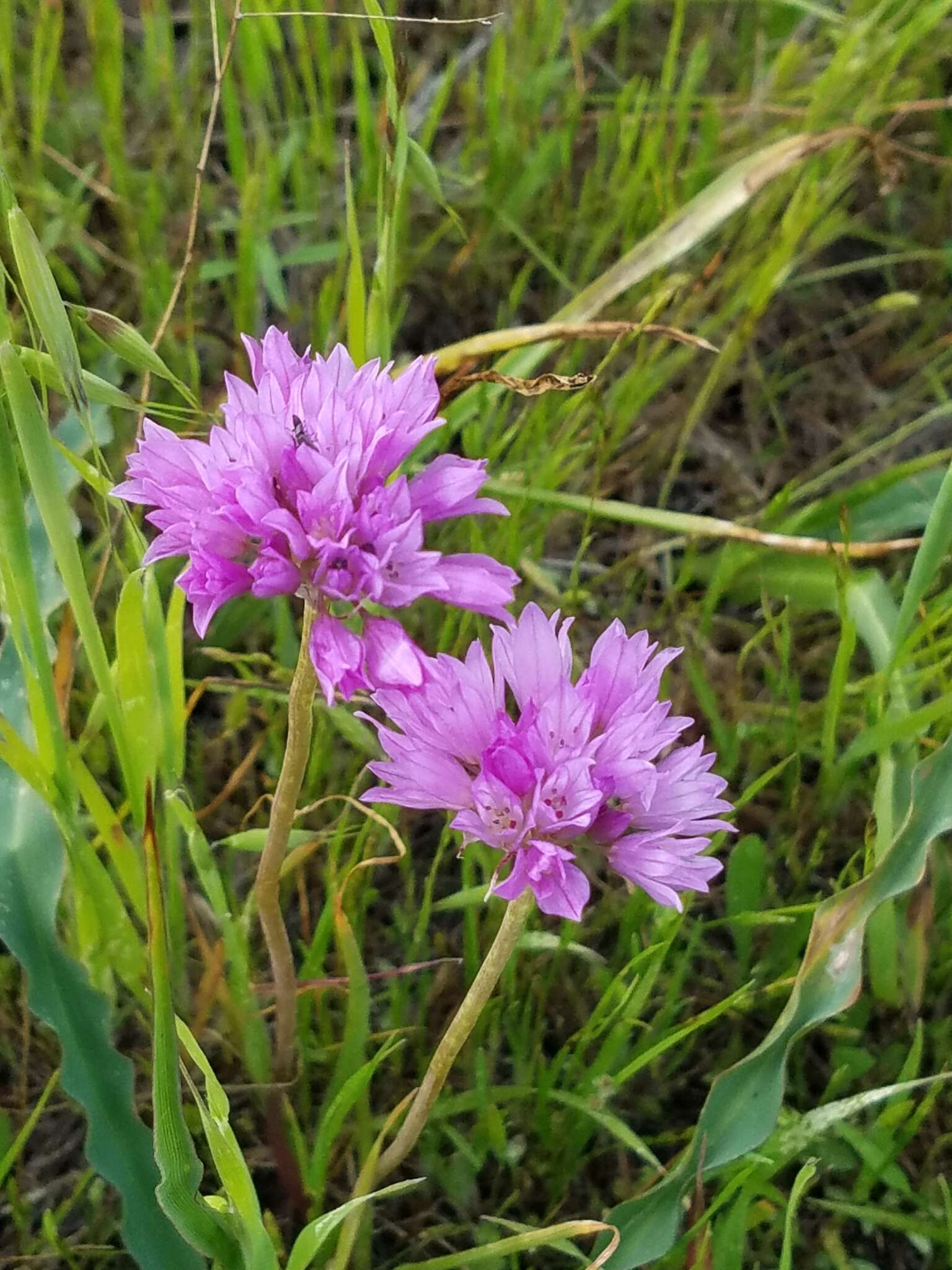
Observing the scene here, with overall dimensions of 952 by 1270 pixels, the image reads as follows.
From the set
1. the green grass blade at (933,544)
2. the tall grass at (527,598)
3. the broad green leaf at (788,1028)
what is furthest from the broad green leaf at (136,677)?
the green grass blade at (933,544)

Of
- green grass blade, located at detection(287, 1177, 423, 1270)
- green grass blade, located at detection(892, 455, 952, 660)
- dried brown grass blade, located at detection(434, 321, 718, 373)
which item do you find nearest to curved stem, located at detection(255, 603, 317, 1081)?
green grass blade, located at detection(287, 1177, 423, 1270)

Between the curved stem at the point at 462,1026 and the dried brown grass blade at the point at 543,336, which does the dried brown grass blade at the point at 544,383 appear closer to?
the dried brown grass blade at the point at 543,336

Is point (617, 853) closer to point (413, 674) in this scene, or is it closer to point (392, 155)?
point (413, 674)

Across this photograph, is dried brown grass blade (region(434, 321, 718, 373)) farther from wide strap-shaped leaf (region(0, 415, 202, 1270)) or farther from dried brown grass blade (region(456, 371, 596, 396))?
wide strap-shaped leaf (region(0, 415, 202, 1270))

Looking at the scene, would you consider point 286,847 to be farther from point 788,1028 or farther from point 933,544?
point 933,544

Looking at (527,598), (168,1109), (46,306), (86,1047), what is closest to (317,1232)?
(168,1109)
